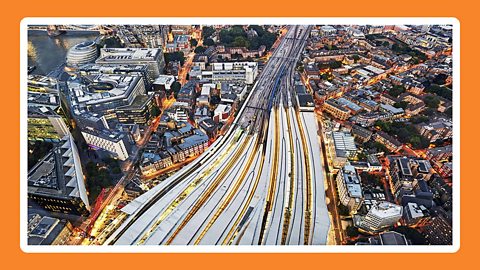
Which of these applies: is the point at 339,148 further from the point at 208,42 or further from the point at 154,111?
the point at 208,42

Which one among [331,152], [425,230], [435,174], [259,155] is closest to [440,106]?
[435,174]

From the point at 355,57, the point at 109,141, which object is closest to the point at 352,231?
the point at 109,141

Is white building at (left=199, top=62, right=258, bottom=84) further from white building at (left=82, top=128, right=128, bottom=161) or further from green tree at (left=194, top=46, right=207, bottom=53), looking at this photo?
white building at (left=82, top=128, right=128, bottom=161)

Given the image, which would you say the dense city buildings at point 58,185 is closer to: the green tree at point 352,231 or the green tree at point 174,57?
the green tree at point 352,231

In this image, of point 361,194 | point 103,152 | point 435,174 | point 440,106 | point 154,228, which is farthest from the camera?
point 440,106
